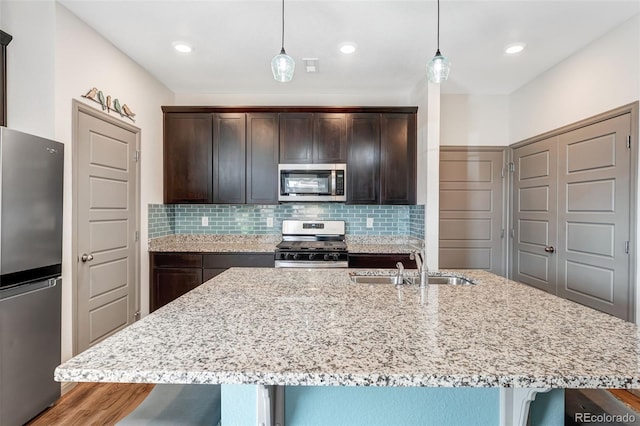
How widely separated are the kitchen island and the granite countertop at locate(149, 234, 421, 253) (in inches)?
76.9

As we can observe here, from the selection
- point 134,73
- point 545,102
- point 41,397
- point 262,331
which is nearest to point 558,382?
point 262,331

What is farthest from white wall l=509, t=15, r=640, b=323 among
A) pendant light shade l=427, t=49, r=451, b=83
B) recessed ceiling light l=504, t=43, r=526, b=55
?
pendant light shade l=427, t=49, r=451, b=83

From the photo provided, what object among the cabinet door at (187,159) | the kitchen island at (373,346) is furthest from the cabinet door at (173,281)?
the kitchen island at (373,346)

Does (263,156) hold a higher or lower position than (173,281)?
higher

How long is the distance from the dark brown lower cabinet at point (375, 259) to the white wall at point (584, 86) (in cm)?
188

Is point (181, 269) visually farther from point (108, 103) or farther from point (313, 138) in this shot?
point (313, 138)

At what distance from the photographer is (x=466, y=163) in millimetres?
3869

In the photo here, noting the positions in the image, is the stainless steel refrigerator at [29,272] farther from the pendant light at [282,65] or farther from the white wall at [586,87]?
the white wall at [586,87]

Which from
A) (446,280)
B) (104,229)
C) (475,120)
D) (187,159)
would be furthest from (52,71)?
(475,120)

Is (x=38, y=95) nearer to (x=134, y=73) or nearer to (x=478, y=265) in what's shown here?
(x=134, y=73)

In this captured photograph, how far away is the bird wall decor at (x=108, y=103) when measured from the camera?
2522mm

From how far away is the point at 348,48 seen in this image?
9.07 feet

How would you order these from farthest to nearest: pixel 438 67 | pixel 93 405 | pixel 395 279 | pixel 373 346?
1. pixel 93 405
2. pixel 395 279
3. pixel 438 67
4. pixel 373 346

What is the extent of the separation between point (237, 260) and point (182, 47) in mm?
1962
